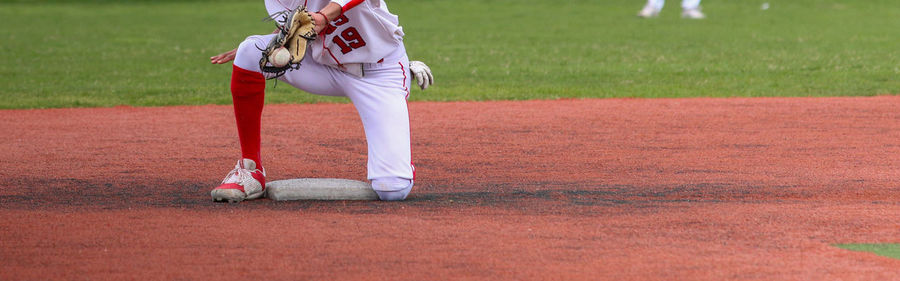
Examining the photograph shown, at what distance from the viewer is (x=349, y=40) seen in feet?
18.0

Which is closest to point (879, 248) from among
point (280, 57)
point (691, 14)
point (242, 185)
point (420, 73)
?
point (420, 73)

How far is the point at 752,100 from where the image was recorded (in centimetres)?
1009

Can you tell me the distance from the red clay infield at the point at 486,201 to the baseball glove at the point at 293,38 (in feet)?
2.21

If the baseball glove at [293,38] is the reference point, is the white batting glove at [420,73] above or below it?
below

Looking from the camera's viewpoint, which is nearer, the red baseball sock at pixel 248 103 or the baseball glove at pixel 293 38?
the baseball glove at pixel 293 38

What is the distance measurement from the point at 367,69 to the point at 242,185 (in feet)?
2.71

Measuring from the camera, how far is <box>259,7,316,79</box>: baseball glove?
5.13 metres

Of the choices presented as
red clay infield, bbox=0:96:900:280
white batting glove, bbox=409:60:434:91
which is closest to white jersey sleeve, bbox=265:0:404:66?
white batting glove, bbox=409:60:434:91

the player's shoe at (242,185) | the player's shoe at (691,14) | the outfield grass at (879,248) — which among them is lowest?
the player's shoe at (691,14)

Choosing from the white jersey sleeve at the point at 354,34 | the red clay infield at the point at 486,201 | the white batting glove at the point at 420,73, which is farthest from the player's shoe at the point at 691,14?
the white jersey sleeve at the point at 354,34

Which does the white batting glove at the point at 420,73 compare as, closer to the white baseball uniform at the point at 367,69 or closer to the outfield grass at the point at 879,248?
the white baseball uniform at the point at 367,69

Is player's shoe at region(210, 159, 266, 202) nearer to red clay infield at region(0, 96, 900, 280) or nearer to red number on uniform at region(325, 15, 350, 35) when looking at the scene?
red clay infield at region(0, 96, 900, 280)

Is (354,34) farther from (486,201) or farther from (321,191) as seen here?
(486,201)

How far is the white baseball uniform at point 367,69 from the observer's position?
5.45 metres
